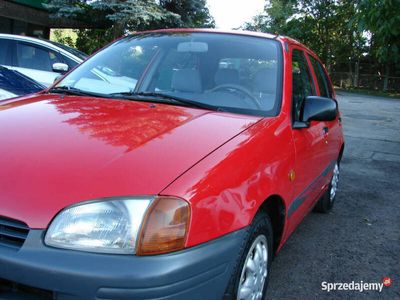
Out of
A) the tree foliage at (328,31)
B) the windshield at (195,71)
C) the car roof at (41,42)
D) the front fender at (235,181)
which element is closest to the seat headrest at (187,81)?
the windshield at (195,71)

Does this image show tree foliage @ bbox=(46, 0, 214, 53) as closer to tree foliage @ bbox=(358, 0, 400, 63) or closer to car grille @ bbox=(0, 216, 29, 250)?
tree foliage @ bbox=(358, 0, 400, 63)

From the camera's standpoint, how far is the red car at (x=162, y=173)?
1.67 meters

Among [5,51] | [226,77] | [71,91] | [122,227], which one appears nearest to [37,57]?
[5,51]

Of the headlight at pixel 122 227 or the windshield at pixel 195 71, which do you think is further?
the windshield at pixel 195 71

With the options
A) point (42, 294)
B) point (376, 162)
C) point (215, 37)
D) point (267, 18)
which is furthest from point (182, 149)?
point (267, 18)

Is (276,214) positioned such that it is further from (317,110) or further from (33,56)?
(33,56)

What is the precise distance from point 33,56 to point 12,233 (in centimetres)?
652

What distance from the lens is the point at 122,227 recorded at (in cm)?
173

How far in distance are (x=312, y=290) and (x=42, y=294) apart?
1.94 m

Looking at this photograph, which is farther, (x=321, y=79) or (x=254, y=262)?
(x=321, y=79)

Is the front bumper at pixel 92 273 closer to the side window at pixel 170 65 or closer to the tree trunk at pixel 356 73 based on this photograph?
the side window at pixel 170 65

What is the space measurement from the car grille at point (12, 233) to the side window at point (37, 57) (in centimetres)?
639

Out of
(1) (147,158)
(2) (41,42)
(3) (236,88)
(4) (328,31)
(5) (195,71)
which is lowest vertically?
(1) (147,158)

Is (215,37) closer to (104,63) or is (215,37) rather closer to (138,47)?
(138,47)
